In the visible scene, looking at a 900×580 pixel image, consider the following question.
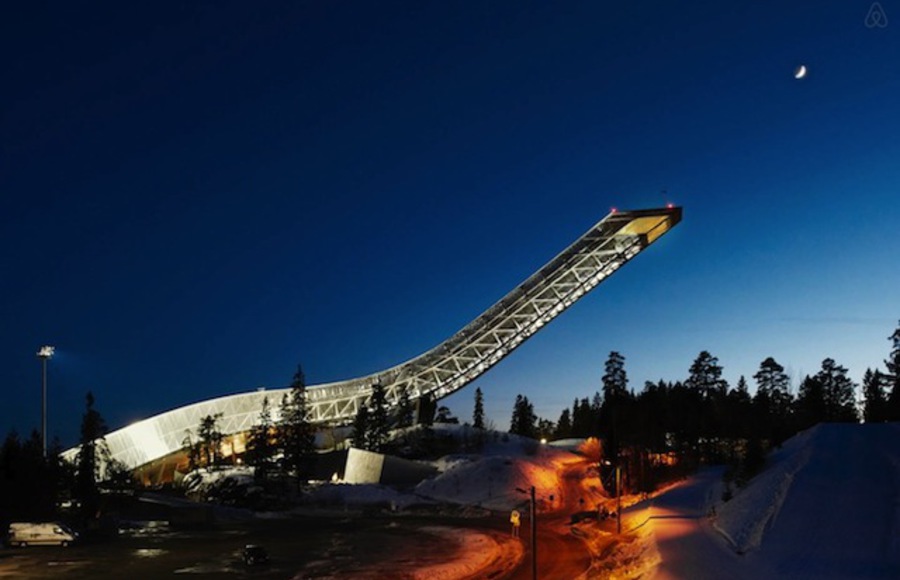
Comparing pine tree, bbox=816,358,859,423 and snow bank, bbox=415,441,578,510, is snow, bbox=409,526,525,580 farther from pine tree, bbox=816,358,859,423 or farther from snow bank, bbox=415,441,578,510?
pine tree, bbox=816,358,859,423

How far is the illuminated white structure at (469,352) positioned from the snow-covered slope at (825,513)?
2059 inches

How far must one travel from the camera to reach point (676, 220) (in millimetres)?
95375

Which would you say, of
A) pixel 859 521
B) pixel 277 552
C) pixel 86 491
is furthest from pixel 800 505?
pixel 86 491

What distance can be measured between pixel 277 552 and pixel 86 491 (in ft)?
99.0

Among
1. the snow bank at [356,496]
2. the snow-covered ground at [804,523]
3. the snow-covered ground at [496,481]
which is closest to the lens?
the snow-covered ground at [804,523]

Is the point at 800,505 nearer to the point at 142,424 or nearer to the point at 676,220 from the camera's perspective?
the point at 676,220

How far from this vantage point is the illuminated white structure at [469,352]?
94000 mm

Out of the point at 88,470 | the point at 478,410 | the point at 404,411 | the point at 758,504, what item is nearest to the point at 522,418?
the point at 478,410

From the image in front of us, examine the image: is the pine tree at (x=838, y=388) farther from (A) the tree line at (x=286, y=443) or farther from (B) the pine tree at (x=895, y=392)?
(A) the tree line at (x=286, y=443)

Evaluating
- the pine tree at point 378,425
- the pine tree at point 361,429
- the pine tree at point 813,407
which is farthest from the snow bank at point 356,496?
the pine tree at point 813,407

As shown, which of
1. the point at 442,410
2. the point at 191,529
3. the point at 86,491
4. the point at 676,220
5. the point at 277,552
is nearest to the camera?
the point at 277,552

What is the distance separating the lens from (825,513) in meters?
30.2

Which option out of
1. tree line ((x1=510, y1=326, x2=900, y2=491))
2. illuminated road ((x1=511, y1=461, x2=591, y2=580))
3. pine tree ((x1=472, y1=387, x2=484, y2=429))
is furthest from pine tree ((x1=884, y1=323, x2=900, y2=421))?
pine tree ((x1=472, y1=387, x2=484, y2=429))

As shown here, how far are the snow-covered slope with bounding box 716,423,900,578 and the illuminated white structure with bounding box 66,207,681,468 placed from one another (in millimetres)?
52294
